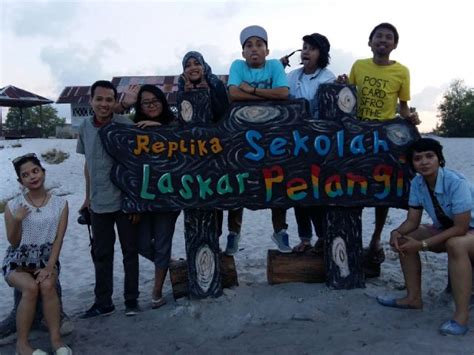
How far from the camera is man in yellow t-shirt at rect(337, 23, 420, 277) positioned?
4176mm

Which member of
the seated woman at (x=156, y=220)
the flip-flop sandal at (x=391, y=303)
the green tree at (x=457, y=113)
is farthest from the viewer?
the green tree at (x=457, y=113)

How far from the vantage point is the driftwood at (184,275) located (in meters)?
4.44

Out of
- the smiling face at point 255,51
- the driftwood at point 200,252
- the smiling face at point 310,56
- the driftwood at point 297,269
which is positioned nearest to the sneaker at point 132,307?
the driftwood at point 200,252

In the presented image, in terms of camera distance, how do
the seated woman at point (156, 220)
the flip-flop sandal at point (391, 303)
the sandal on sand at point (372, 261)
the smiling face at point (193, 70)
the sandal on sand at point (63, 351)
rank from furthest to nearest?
the sandal on sand at point (372, 261) < the seated woman at point (156, 220) < the smiling face at point (193, 70) < the flip-flop sandal at point (391, 303) < the sandal on sand at point (63, 351)

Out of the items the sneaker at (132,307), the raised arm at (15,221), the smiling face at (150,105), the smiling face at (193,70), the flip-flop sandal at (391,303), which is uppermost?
the smiling face at (193,70)

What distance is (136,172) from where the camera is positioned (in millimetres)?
4160

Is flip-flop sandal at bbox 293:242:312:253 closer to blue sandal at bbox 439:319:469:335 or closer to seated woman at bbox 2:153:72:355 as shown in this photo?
blue sandal at bbox 439:319:469:335

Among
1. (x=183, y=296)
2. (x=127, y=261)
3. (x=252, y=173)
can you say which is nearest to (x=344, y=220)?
(x=252, y=173)

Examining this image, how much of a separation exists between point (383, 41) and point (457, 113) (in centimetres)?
4069

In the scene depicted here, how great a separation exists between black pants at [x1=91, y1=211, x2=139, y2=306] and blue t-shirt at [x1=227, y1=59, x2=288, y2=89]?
4.89ft

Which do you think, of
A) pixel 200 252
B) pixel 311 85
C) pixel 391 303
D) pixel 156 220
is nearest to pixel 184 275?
pixel 200 252

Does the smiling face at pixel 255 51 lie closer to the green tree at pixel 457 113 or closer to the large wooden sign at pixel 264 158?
the large wooden sign at pixel 264 158

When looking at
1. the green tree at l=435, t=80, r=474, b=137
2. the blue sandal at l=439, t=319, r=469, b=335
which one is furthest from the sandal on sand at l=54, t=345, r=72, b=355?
the green tree at l=435, t=80, r=474, b=137

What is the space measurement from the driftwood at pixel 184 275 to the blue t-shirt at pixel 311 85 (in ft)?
5.09
